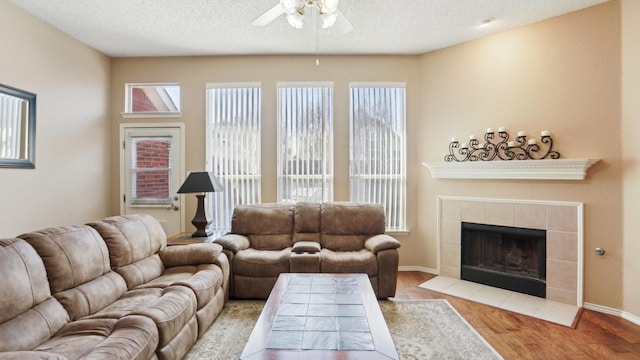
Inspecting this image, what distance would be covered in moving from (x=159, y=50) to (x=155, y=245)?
277cm

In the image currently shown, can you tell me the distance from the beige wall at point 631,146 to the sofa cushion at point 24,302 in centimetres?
464

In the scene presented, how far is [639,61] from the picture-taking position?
2877 mm

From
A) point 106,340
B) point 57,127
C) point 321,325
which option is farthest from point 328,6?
point 57,127

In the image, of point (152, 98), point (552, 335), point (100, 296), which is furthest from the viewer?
point (152, 98)

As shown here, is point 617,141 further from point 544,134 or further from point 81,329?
point 81,329

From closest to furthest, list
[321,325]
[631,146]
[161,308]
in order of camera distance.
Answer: [321,325]
[161,308]
[631,146]

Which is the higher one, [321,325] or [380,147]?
[380,147]

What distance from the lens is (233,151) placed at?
449 cm

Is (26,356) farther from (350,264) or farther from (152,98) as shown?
(152,98)

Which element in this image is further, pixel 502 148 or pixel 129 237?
pixel 502 148

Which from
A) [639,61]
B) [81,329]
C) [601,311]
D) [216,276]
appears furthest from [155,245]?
[639,61]

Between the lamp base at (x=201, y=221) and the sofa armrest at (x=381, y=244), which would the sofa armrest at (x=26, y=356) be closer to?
the lamp base at (x=201, y=221)

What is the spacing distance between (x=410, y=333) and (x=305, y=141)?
2.79m

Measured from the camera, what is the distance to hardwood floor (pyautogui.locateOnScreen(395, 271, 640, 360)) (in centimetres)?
239
